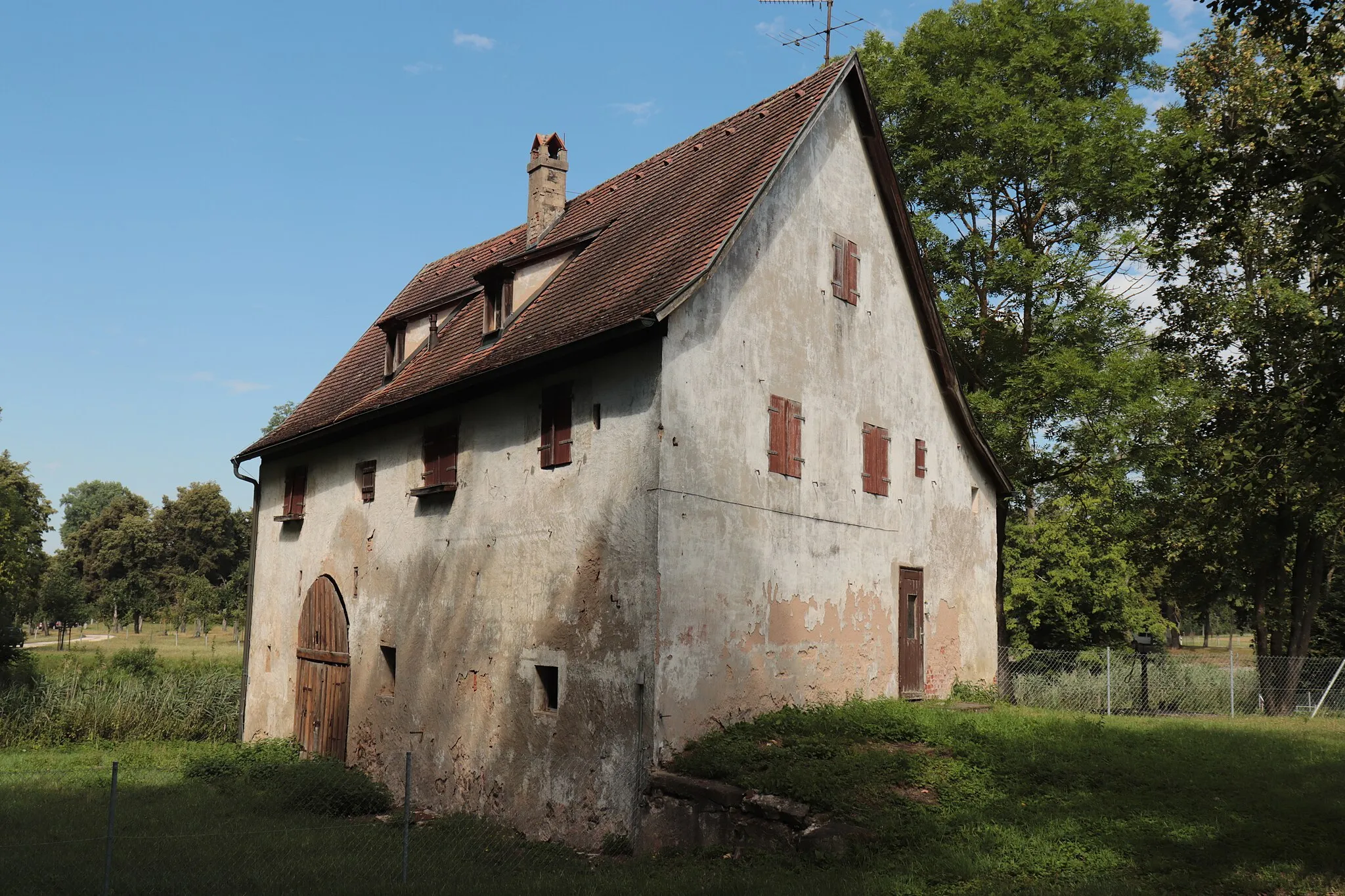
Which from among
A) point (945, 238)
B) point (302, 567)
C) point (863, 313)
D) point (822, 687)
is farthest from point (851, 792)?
point (945, 238)

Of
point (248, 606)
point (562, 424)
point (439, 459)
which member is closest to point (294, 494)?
point (248, 606)

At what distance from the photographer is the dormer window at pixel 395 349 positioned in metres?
19.7

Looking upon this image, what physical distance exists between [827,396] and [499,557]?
536 centimetres

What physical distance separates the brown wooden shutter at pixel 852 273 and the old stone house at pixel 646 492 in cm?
7

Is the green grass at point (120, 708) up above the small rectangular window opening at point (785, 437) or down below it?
below

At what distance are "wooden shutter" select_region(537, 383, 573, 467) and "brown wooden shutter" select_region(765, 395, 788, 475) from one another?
272 centimetres

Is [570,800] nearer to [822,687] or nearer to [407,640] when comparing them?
[822,687]

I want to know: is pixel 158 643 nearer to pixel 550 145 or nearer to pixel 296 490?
pixel 296 490

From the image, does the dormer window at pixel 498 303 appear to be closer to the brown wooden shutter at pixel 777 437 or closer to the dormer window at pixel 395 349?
the dormer window at pixel 395 349

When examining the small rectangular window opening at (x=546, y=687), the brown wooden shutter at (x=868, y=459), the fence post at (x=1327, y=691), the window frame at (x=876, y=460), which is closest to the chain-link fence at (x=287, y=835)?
the small rectangular window opening at (x=546, y=687)

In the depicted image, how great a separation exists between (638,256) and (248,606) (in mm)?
12393

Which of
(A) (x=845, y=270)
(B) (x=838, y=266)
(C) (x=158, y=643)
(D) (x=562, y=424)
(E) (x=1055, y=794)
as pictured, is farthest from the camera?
(C) (x=158, y=643)

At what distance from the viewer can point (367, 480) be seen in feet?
61.5

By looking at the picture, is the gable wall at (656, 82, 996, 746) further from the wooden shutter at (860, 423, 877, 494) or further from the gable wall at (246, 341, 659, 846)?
the gable wall at (246, 341, 659, 846)
